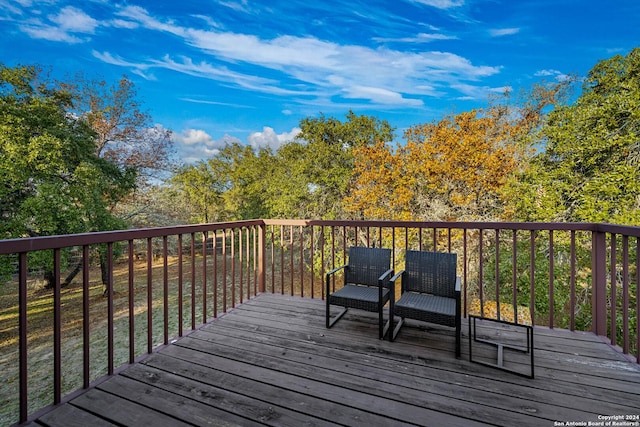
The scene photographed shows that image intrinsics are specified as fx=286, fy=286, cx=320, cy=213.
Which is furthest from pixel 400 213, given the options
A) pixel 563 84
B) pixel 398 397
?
pixel 398 397

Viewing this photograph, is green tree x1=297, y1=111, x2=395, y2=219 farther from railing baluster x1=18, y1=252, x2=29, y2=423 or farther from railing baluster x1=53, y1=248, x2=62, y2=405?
railing baluster x1=18, y1=252, x2=29, y2=423

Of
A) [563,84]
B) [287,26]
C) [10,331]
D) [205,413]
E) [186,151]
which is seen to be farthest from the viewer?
[186,151]

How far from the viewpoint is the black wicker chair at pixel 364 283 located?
259 centimetres

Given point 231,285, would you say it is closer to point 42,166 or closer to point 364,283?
point 364,283

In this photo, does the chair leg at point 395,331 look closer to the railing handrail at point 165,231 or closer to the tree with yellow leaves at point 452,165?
the railing handrail at point 165,231

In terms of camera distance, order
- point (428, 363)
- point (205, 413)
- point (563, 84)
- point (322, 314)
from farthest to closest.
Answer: point (563, 84), point (322, 314), point (428, 363), point (205, 413)

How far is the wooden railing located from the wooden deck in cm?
24

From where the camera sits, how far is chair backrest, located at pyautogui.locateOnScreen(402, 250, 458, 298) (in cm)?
267

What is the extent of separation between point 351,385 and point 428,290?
1.30 m

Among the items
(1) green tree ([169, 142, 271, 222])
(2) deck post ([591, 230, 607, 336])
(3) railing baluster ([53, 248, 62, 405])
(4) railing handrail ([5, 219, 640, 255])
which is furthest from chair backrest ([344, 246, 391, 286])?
(1) green tree ([169, 142, 271, 222])

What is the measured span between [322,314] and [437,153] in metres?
7.57

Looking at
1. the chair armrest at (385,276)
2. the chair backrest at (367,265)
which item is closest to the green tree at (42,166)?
the chair backrest at (367,265)

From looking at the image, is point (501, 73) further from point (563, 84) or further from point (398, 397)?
point (398, 397)

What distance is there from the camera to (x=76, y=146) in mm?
7691
